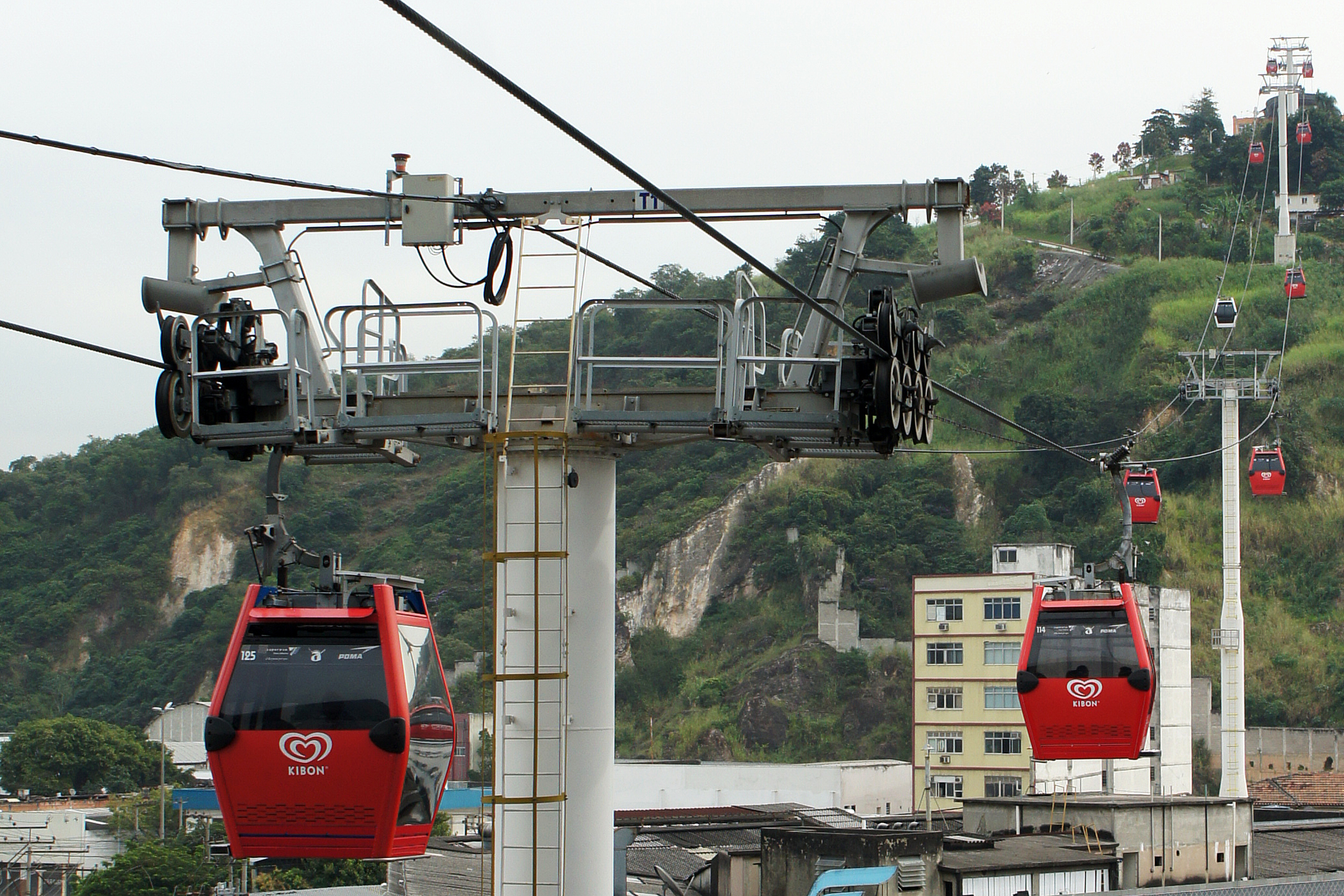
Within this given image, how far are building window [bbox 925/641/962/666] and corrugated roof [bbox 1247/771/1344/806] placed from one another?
9310 millimetres

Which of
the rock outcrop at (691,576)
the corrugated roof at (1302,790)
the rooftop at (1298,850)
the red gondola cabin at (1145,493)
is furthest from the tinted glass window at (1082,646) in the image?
the rock outcrop at (691,576)

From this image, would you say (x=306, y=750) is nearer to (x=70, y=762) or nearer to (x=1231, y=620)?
(x=1231, y=620)

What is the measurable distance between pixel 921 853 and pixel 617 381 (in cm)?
5240

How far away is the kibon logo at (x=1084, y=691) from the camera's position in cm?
1343

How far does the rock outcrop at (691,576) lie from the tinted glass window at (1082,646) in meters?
70.1

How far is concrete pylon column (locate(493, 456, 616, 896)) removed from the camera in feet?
32.2

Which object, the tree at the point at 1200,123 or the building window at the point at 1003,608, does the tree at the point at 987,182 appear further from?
the building window at the point at 1003,608

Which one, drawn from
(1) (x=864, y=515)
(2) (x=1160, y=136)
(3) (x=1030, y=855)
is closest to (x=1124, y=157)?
(2) (x=1160, y=136)

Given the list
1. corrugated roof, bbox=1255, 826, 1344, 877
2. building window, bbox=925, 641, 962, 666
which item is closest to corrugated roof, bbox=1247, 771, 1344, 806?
building window, bbox=925, 641, 962, 666

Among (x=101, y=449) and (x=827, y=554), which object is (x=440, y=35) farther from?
(x=101, y=449)

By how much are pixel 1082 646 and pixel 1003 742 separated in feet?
142

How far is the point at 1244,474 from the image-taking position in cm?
7975

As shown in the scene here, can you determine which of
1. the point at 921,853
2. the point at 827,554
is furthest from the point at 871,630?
the point at 921,853

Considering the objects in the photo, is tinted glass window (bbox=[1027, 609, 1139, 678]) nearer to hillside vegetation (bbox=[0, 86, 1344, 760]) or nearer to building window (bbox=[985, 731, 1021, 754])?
building window (bbox=[985, 731, 1021, 754])
